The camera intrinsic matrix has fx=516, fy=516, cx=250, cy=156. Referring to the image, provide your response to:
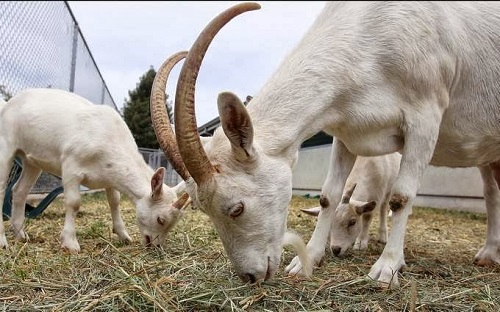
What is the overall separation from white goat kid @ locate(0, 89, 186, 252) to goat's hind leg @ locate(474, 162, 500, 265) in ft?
8.83


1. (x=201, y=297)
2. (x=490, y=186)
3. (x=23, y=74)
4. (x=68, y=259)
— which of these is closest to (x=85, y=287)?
(x=201, y=297)

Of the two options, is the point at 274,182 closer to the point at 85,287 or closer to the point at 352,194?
the point at 85,287

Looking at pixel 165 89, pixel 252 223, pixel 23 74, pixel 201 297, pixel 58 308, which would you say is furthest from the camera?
pixel 23 74

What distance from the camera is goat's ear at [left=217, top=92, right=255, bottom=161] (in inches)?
96.3

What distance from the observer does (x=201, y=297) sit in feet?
8.01

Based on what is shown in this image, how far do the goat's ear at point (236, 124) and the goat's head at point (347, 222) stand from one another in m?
2.10

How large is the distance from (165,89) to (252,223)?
128 centimetres

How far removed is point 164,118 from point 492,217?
316 centimetres

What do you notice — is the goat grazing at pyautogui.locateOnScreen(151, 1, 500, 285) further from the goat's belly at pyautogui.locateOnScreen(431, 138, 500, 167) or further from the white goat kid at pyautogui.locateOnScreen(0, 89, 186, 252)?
the white goat kid at pyautogui.locateOnScreen(0, 89, 186, 252)

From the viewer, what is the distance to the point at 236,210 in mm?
2650

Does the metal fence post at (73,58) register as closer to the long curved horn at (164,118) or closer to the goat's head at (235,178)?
the long curved horn at (164,118)

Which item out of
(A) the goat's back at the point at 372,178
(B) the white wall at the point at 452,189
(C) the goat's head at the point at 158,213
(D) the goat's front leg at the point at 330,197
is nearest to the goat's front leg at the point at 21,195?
(C) the goat's head at the point at 158,213

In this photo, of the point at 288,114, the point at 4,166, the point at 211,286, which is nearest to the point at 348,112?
the point at 288,114

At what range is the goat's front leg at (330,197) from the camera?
3.67m
